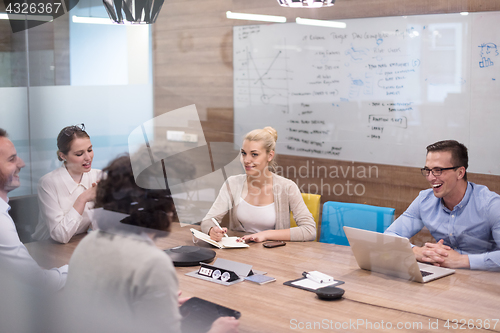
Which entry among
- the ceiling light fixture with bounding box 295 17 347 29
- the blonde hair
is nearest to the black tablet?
the blonde hair

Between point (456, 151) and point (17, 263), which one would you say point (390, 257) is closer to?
point (456, 151)

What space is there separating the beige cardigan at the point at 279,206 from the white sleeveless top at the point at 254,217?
0.08 ft

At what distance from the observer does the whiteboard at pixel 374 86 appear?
1.97 meters

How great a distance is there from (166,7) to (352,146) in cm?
138

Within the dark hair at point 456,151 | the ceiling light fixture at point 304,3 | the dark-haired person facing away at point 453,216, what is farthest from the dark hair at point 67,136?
the dark hair at point 456,151

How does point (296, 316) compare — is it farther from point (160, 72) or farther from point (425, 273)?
point (160, 72)

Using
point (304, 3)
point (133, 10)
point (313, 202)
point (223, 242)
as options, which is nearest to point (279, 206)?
point (313, 202)

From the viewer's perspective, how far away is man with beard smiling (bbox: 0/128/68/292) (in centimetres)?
126

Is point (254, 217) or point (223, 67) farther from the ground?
point (223, 67)

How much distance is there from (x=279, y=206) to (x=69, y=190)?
1.19 metres

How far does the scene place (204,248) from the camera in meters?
1.77

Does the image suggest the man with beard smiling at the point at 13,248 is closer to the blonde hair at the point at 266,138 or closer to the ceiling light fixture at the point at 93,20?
the ceiling light fixture at the point at 93,20

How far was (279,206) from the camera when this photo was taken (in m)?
2.24

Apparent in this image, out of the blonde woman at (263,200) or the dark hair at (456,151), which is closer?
the dark hair at (456,151)
